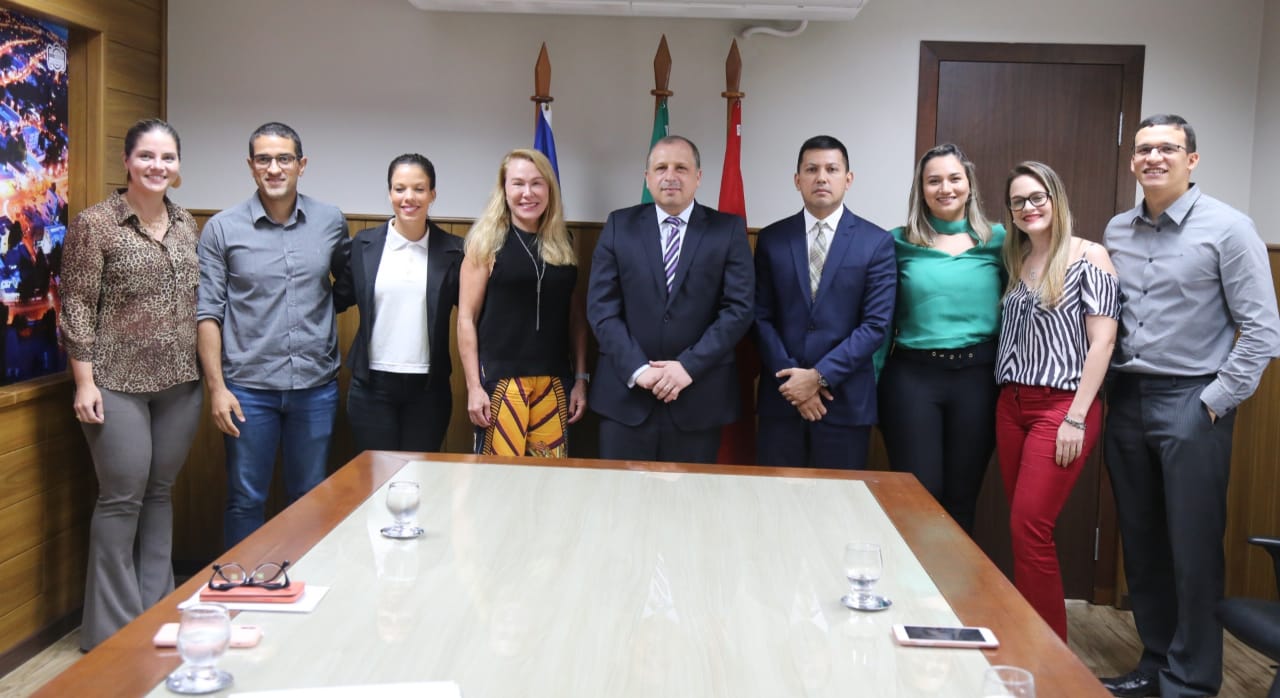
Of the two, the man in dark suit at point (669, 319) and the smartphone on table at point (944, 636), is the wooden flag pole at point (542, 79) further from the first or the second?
the smartphone on table at point (944, 636)

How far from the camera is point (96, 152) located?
4.03m

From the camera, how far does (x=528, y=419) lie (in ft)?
12.4

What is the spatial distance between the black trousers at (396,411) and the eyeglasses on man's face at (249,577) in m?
1.95

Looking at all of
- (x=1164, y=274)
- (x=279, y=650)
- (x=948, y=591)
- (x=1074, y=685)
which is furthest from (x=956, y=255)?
(x=279, y=650)

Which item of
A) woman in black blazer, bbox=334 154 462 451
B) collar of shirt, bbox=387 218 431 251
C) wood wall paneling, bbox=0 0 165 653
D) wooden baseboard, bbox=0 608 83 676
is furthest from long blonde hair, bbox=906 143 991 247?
wooden baseboard, bbox=0 608 83 676

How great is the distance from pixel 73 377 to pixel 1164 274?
3.63 metres

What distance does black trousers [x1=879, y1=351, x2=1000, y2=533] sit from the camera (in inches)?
145

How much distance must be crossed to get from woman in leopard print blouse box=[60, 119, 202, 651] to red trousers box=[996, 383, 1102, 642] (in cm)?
278

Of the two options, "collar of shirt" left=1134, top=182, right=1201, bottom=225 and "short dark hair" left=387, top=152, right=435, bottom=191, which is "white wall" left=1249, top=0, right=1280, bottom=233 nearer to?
"collar of shirt" left=1134, top=182, right=1201, bottom=225

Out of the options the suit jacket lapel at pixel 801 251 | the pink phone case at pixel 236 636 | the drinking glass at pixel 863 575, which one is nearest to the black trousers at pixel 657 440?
the suit jacket lapel at pixel 801 251

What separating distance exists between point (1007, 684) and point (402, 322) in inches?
112

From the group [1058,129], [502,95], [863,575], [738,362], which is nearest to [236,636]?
[863,575]

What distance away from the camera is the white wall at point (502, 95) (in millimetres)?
4605

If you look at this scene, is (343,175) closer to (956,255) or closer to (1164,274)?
(956,255)
